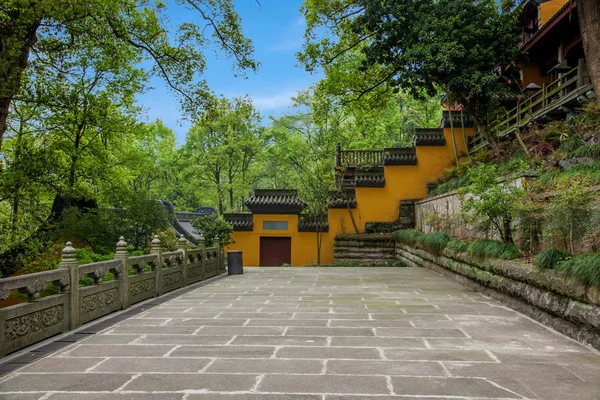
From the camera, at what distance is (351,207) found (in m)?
16.4

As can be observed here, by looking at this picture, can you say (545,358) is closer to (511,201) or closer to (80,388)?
(511,201)

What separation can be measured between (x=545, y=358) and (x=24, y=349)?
447cm

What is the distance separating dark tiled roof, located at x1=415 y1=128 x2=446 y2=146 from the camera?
16.5m

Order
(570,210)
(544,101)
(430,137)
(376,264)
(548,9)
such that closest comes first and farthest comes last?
(570,210) < (544,101) < (376,264) < (548,9) < (430,137)

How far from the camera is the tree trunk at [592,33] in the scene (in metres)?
9.05

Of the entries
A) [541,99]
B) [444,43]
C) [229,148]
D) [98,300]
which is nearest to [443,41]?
[444,43]

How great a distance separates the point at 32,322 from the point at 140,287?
8.48ft

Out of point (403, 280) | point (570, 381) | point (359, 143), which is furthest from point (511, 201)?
point (359, 143)

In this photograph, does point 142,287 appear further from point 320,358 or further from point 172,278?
point 320,358

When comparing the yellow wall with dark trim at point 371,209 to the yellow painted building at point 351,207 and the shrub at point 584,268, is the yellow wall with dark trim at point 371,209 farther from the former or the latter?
the shrub at point 584,268

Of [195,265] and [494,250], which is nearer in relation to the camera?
[494,250]

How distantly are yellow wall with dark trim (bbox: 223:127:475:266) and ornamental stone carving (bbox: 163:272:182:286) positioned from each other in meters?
7.76

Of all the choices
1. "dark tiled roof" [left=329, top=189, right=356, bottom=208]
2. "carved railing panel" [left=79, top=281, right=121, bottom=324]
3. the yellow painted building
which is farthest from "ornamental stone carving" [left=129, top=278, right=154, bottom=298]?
"dark tiled roof" [left=329, top=189, right=356, bottom=208]

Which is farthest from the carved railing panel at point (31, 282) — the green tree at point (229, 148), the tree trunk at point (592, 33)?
the green tree at point (229, 148)
